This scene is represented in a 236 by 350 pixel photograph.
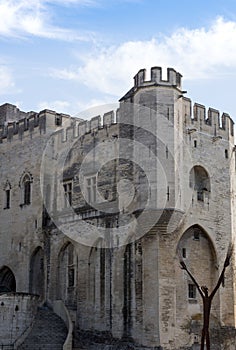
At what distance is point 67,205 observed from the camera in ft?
111

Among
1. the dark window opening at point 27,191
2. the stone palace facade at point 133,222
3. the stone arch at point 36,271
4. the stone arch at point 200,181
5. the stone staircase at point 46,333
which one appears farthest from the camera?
the dark window opening at point 27,191

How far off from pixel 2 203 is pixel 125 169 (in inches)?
402

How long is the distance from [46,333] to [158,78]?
12293mm

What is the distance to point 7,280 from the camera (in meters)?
37.7

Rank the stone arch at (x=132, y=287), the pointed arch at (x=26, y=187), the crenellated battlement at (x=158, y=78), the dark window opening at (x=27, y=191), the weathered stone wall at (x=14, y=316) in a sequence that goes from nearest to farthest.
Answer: the stone arch at (x=132, y=287) → the weathered stone wall at (x=14, y=316) → the crenellated battlement at (x=158, y=78) → the pointed arch at (x=26, y=187) → the dark window opening at (x=27, y=191)

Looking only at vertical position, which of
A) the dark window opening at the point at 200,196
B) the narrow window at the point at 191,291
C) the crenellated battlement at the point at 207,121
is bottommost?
the narrow window at the point at 191,291

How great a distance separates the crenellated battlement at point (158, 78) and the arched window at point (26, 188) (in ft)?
29.9

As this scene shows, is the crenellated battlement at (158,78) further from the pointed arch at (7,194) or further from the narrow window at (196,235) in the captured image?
the pointed arch at (7,194)

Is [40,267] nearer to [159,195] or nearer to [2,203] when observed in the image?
[2,203]

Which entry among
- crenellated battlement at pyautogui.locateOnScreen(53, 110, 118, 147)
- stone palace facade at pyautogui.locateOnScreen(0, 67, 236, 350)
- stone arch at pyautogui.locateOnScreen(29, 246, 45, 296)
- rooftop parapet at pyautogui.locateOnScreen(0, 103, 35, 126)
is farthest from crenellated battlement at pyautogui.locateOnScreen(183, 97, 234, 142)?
rooftop parapet at pyautogui.locateOnScreen(0, 103, 35, 126)

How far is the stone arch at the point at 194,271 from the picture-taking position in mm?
29406

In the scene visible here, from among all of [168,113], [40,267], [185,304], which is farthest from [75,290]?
[168,113]

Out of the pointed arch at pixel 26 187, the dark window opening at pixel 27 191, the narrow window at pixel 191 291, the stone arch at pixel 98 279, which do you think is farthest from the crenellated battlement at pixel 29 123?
the narrow window at pixel 191 291

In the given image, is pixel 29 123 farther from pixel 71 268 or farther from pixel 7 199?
pixel 71 268
